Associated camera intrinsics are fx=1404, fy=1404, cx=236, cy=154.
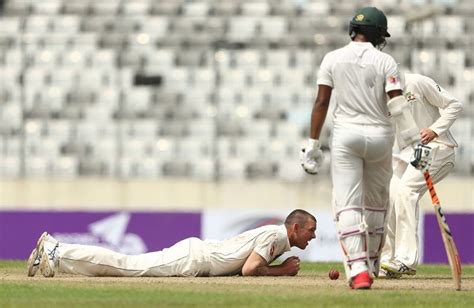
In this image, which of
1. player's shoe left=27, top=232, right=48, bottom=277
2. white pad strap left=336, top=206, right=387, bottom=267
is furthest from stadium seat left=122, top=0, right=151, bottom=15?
white pad strap left=336, top=206, right=387, bottom=267

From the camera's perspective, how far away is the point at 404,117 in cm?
1031

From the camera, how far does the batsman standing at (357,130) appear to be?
10.3 metres

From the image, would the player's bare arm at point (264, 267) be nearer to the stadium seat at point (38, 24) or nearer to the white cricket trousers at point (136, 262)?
the white cricket trousers at point (136, 262)

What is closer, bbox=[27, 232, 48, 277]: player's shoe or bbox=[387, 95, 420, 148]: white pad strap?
bbox=[387, 95, 420, 148]: white pad strap

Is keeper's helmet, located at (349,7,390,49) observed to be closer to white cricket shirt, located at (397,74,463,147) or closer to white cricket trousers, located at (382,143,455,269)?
white cricket shirt, located at (397,74,463,147)

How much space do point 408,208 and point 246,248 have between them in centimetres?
157

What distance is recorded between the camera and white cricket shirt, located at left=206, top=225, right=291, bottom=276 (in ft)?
37.4

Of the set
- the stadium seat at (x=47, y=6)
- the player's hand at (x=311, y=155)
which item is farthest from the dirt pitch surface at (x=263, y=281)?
the stadium seat at (x=47, y=6)

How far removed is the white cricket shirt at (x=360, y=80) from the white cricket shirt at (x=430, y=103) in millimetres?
1539

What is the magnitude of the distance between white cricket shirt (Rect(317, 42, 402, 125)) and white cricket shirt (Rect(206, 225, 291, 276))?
1389 millimetres

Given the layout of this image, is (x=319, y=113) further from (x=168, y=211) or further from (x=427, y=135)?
(x=168, y=211)

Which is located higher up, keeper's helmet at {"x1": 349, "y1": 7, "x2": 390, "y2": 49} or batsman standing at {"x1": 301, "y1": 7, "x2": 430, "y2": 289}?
keeper's helmet at {"x1": 349, "y1": 7, "x2": 390, "y2": 49}

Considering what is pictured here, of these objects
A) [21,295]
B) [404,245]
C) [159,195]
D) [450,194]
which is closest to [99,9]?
[159,195]

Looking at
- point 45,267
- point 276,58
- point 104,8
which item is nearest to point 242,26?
point 276,58
